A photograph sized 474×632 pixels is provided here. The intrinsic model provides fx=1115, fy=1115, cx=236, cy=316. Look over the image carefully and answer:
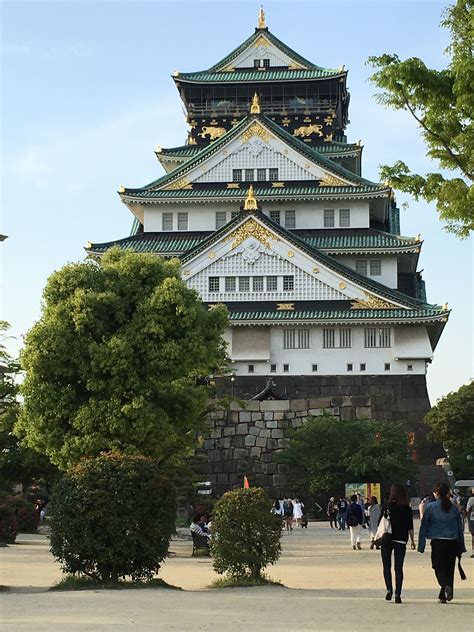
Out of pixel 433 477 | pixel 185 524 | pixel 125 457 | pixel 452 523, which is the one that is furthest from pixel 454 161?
pixel 433 477

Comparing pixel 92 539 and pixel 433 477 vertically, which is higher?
pixel 433 477

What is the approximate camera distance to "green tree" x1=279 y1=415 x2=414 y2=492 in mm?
48438

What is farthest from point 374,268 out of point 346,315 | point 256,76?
point 256,76

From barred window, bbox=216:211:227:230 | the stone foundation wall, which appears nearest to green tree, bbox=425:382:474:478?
the stone foundation wall

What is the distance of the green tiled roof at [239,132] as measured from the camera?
6288cm

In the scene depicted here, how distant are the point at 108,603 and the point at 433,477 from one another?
130ft

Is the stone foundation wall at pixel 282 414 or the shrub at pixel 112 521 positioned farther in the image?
the stone foundation wall at pixel 282 414

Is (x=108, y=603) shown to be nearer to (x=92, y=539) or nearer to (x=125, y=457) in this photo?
(x=92, y=539)

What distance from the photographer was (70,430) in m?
30.8

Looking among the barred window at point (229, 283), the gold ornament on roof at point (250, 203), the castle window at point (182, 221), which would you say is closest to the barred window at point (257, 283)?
the barred window at point (229, 283)

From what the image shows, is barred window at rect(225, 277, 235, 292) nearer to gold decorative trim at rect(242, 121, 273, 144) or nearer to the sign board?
gold decorative trim at rect(242, 121, 273, 144)

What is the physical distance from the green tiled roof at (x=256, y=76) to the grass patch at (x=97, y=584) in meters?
54.8

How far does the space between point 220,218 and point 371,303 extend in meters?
12.0

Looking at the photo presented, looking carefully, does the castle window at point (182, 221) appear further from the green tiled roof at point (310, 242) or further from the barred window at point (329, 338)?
the barred window at point (329, 338)
